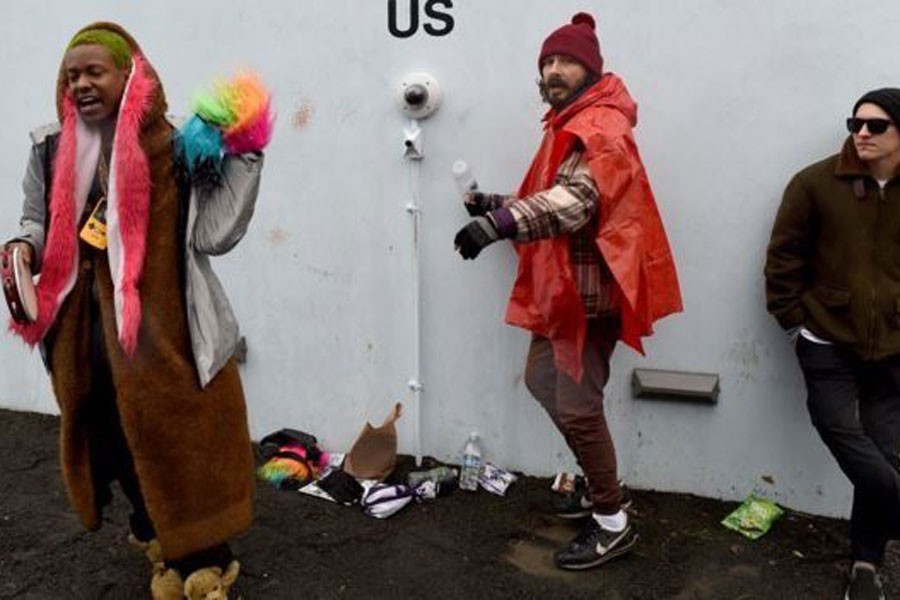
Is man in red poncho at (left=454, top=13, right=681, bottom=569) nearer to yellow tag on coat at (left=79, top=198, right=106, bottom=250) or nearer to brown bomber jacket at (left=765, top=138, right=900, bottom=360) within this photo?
brown bomber jacket at (left=765, top=138, right=900, bottom=360)

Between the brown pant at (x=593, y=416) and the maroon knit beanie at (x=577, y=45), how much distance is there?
94 cm

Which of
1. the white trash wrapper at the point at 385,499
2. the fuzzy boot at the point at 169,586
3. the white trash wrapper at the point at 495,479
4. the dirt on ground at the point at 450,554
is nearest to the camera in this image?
the fuzzy boot at the point at 169,586

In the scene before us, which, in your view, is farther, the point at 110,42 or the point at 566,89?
the point at 566,89

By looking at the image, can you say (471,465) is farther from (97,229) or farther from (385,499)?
(97,229)

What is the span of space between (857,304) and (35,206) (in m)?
2.77

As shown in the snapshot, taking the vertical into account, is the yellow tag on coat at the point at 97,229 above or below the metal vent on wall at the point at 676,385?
above

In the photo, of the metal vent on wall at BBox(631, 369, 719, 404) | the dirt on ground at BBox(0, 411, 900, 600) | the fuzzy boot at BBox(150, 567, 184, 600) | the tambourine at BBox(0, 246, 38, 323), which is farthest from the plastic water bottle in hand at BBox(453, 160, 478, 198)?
the fuzzy boot at BBox(150, 567, 184, 600)

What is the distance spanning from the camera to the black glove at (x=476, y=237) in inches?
112

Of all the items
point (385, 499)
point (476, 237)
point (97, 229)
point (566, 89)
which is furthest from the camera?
point (385, 499)

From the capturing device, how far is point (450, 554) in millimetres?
3518

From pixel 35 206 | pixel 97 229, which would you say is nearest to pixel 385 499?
pixel 97 229

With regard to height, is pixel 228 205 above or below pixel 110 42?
below

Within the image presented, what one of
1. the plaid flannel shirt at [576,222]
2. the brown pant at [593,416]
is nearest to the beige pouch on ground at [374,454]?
the brown pant at [593,416]

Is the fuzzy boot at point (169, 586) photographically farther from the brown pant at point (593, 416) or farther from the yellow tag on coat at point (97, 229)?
the brown pant at point (593, 416)
